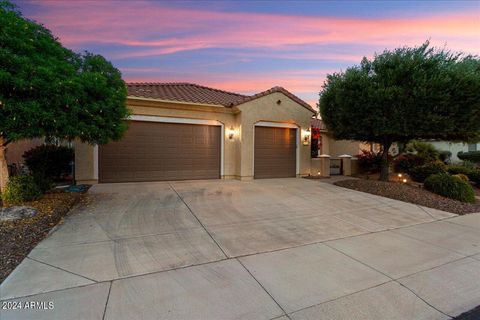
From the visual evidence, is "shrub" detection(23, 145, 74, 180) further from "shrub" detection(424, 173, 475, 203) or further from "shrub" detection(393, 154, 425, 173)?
"shrub" detection(393, 154, 425, 173)

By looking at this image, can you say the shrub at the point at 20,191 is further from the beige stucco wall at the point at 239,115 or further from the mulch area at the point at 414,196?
the mulch area at the point at 414,196

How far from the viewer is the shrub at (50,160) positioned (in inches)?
363

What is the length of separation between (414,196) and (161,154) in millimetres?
9429

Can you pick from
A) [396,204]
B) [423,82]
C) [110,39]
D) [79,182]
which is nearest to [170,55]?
[110,39]

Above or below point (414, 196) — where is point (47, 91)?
above

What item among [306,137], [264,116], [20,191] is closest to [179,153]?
[264,116]

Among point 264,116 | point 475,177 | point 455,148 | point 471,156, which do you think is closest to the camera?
point 264,116

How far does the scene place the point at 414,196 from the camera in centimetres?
809

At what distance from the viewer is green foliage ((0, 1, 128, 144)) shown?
459 cm

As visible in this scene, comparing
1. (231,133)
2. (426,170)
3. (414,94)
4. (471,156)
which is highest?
(414,94)

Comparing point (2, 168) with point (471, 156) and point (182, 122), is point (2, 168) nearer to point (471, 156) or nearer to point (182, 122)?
point (182, 122)

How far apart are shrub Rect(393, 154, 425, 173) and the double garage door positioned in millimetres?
6409

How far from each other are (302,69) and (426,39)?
5.67 meters

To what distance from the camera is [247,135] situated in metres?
11.0
